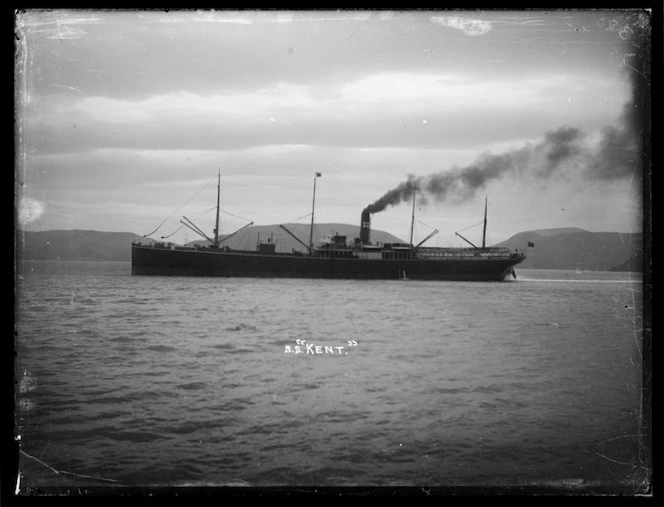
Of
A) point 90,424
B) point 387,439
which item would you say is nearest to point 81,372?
point 90,424

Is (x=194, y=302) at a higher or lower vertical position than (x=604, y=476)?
higher

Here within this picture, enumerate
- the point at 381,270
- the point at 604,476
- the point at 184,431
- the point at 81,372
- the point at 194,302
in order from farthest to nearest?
the point at 381,270
the point at 194,302
the point at 81,372
the point at 184,431
the point at 604,476

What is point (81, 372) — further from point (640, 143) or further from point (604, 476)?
point (640, 143)

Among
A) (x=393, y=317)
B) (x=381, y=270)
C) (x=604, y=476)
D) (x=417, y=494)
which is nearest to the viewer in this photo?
(x=417, y=494)

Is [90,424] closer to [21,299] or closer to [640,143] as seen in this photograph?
[21,299]

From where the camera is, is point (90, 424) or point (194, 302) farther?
point (194, 302)

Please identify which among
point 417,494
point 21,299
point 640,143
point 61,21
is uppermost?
point 61,21

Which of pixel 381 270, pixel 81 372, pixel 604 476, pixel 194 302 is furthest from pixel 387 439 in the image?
pixel 381 270
